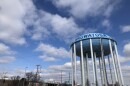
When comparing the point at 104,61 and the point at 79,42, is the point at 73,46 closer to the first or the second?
the point at 79,42

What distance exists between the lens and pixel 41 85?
3559 centimetres

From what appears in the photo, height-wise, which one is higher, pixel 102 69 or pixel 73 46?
pixel 73 46

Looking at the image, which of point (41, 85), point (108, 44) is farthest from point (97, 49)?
point (41, 85)

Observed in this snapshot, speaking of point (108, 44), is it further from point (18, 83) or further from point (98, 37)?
point (18, 83)

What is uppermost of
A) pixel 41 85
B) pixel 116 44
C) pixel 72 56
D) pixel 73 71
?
pixel 116 44

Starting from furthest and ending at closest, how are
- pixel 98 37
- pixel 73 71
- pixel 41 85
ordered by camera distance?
pixel 41 85
pixel 73 71
pixel 98 37

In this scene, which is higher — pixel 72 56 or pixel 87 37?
pixel 87 37

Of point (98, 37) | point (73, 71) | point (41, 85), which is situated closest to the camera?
point (98, 37)

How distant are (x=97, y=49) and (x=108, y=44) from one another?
2298mm

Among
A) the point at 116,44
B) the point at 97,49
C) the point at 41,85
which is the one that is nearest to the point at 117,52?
the point at 116,44

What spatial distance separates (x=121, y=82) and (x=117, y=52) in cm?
537

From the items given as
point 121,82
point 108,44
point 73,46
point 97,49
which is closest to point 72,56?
point 73,46

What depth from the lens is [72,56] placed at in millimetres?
32875

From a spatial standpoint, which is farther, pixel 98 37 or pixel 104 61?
pixel 104 61
